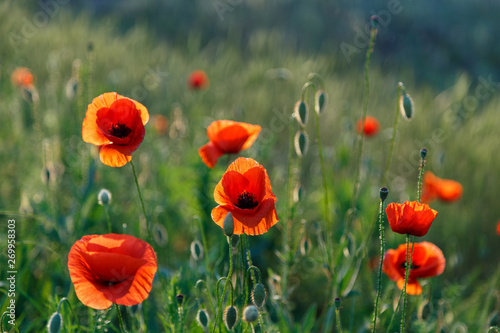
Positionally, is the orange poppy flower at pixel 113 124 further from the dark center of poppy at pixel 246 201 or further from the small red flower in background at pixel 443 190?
the small red flower in background at pixel 443 190

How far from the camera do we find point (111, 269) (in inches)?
41.1

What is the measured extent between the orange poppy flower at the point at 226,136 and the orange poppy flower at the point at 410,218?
53 centimetres

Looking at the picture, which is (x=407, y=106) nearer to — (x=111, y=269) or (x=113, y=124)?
(x=113, y=124)

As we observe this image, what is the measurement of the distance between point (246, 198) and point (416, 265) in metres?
0.57

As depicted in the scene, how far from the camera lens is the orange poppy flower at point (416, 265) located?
1379 millimetres

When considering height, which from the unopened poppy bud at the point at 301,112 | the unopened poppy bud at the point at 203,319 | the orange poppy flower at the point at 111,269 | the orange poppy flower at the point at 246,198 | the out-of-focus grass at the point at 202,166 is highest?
the unopened poppy bud at the point at 301,112

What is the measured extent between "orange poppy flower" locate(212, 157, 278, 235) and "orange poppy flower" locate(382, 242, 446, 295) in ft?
1.55

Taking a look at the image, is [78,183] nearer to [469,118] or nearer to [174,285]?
[174,285]

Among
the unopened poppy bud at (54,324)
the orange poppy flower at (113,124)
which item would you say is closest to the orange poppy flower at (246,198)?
the orange poppy flower at (113,124)

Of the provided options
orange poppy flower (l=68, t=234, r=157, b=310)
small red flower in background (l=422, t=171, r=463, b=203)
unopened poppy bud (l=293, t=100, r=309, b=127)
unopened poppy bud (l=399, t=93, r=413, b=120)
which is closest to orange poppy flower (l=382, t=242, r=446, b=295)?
unopened poppy bud (l=399, t=93, r=413, b=120)

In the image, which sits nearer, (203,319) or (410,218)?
(410,218)

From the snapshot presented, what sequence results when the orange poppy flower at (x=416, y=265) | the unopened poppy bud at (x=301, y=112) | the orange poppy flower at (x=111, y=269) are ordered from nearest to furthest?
the orange poppy flower at (x=111, y=269) < the orange poppy flower at (x=416, y=265) < the unopened poppy bud at (x=301, y=112)

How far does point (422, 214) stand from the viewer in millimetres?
1152

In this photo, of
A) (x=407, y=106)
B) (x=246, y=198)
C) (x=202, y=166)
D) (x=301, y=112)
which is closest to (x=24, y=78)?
(x=202, y=166)
